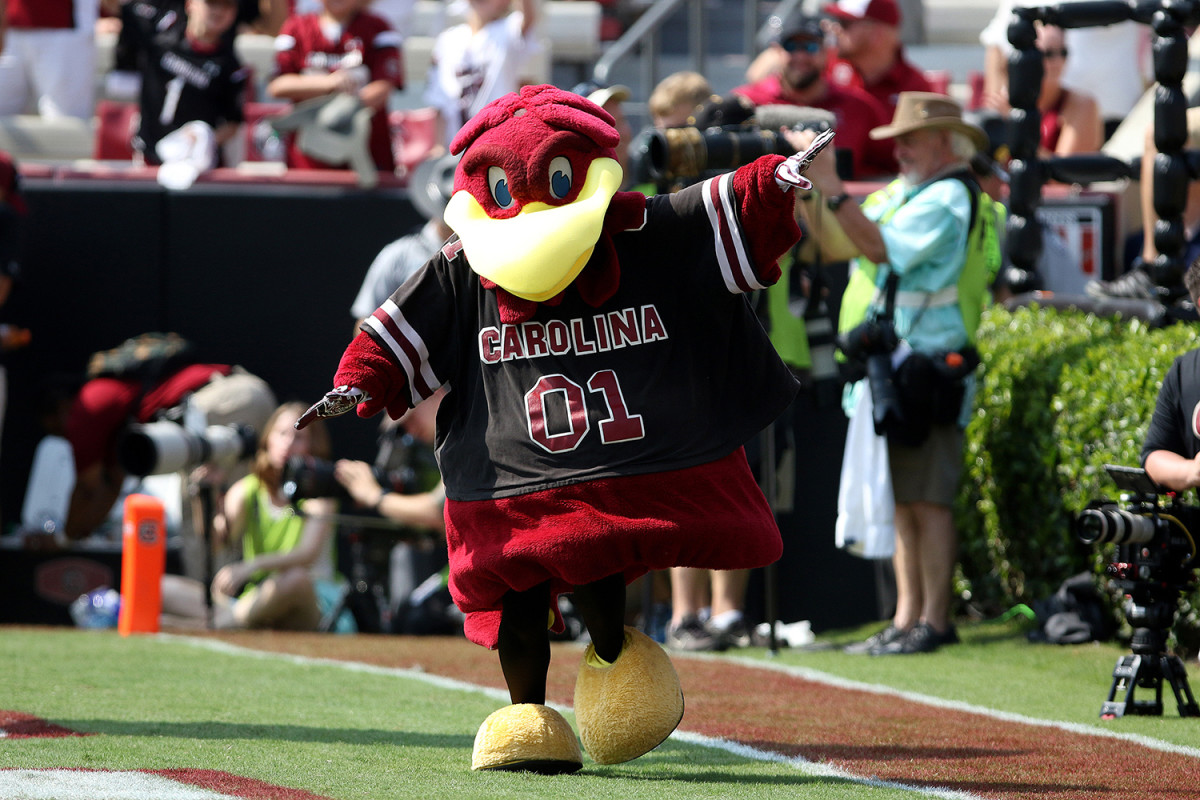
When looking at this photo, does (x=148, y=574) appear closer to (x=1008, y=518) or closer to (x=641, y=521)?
(x=1008, y=518)

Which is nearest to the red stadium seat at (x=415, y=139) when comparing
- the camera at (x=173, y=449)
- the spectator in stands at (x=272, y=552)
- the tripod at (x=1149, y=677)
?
the spectator in stands at (x=272, y=552)

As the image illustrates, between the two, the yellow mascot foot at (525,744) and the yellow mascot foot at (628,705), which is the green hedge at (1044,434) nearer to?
the yellow mascot foot at (628,705)

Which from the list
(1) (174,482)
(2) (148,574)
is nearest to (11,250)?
(1) (174,482)

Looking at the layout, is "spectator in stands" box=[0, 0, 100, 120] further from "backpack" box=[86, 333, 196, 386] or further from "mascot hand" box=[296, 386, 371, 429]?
"mascot hand" box=[296, 386, 371, 429]

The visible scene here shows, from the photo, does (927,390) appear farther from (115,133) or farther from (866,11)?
(115,133)

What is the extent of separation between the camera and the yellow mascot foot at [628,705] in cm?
387

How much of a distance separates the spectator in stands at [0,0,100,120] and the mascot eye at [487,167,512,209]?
25.8 ft

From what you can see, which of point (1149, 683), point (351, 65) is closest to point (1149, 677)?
point (1149, 683)

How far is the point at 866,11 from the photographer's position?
891 centimetres

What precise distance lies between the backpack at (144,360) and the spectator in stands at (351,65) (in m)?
1.44

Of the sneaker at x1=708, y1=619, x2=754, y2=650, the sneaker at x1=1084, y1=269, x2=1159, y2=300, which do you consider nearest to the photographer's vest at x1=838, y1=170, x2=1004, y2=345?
the sneaker at x1=1084, y1=269, x2=1159, y2=300

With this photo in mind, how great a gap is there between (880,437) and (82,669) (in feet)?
10.3

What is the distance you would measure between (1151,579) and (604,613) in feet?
5.78

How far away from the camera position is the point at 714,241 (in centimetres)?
395
